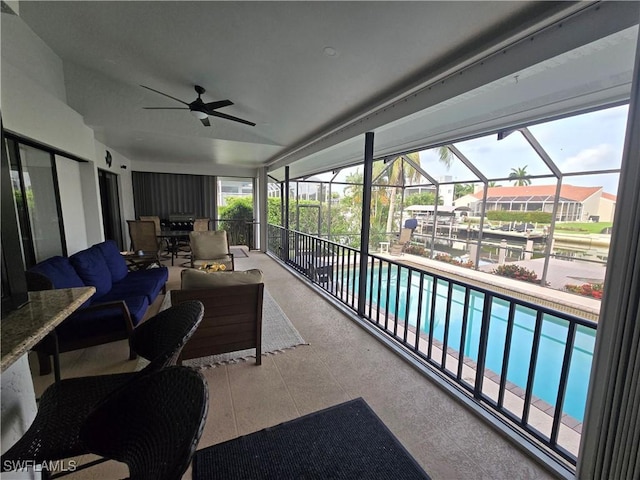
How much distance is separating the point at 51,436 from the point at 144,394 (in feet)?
1.59

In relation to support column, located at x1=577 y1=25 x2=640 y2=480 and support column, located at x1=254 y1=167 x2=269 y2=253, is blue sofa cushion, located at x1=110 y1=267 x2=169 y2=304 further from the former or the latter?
support column, located at x1=254 y1=167 x2=269 y2=253

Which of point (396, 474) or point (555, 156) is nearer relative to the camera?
point (396, 474)

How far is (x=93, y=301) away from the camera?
2607mm

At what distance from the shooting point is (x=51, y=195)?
3102 mm

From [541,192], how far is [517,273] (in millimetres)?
1979

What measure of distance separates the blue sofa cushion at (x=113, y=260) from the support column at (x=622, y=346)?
4218mm

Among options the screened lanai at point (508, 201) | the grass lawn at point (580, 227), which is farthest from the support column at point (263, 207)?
the grass lawn at point (580, 227)

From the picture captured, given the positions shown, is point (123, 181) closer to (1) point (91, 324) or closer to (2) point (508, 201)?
(1) point (91, 324)

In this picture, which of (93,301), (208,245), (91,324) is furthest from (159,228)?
(91,324)

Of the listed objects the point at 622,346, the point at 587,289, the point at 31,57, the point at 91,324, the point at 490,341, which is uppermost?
the point at 31,57

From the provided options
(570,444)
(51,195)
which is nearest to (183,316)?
(570,444)

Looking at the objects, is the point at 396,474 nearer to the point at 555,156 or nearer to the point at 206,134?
the point at 206,134

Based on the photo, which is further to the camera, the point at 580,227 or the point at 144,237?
the point at 144,237

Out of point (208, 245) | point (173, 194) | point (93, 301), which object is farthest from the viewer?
point (173, 194)
